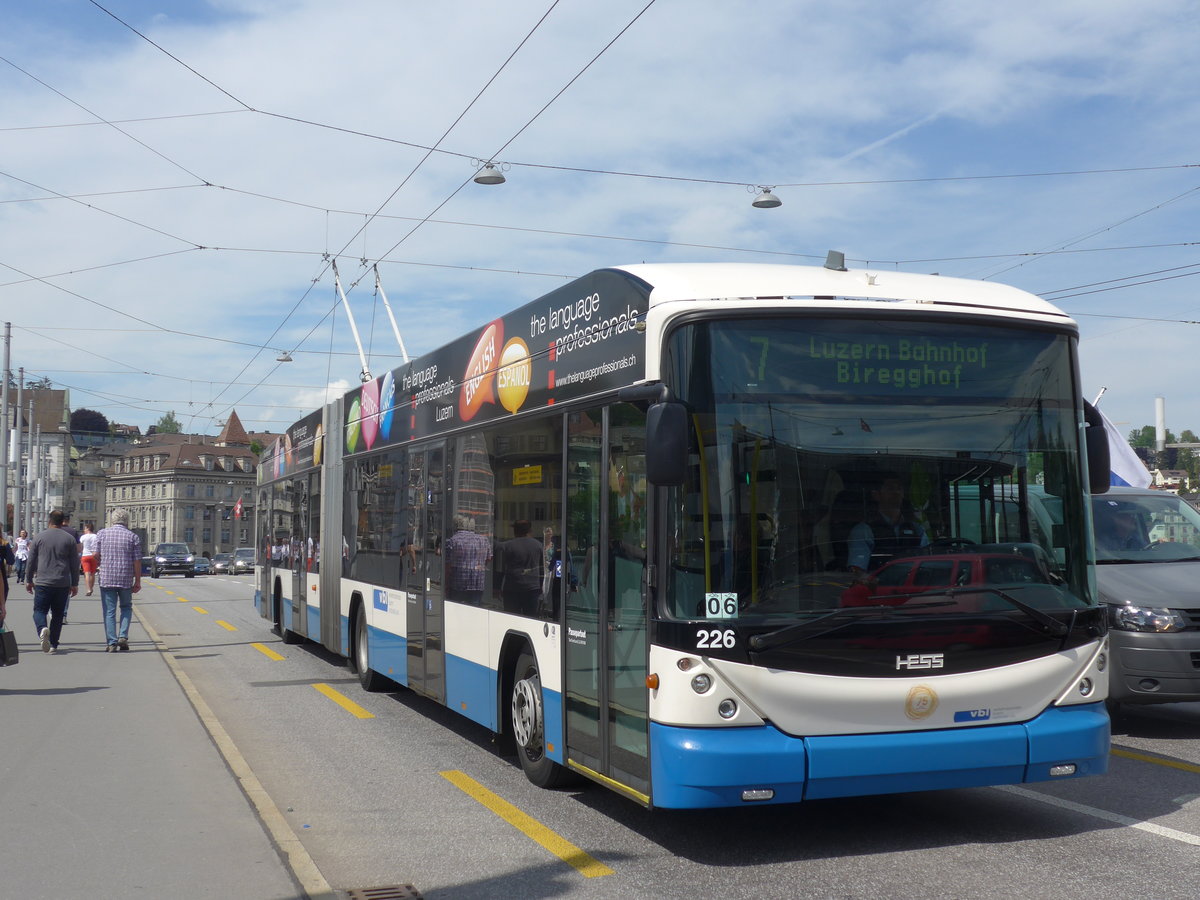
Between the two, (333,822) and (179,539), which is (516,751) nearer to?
(333,822)

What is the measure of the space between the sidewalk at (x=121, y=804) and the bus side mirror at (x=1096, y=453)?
14.0 feet

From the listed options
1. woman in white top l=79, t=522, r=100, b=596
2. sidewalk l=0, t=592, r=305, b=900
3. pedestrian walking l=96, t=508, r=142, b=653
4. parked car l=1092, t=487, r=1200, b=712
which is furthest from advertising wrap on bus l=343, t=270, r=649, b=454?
woman in white top l=79, t=522, r=100, b=596

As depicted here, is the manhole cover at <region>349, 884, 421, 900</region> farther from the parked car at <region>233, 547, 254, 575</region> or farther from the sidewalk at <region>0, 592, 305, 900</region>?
the parked car at <region>233, 547, 254, 575</region>

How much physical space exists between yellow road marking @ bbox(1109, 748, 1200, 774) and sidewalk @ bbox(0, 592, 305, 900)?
5.64 metres

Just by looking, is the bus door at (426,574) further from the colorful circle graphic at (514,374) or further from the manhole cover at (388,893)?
the manhole cover at (388,893)

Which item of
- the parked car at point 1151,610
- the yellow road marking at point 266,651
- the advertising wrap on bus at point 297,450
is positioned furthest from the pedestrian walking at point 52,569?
the parked car at point 1151,610

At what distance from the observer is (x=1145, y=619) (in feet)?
30.0

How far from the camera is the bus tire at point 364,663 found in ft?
41.0

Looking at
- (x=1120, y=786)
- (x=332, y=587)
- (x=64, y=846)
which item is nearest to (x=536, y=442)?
(x=64, y=846)

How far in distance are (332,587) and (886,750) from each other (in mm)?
9308

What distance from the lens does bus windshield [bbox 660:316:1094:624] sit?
19.0 ft

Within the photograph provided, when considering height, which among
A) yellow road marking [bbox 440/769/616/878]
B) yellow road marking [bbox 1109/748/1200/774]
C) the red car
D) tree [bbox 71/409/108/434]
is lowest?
yellow road marking [bbox 440/769/616/878]

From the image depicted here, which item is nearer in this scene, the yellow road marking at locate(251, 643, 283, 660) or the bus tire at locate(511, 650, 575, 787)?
the bus tire at locate(511, 650, 575, 787)

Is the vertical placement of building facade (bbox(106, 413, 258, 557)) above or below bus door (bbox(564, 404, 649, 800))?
above
